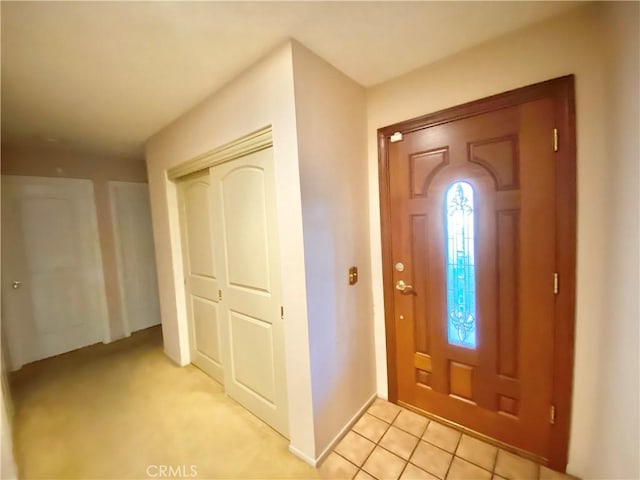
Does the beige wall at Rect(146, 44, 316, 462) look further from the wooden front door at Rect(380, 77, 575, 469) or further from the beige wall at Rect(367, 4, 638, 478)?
the beige wall at Rect(367, 4, 638, 478)

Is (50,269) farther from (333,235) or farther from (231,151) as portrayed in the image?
(333,235)

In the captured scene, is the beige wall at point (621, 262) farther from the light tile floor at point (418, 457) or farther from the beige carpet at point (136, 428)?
the beige carpet at point (136, 428)

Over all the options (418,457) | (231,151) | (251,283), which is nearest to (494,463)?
(418,457)

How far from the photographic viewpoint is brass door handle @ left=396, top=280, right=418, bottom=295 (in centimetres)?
175

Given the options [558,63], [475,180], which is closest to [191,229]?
[475,180]

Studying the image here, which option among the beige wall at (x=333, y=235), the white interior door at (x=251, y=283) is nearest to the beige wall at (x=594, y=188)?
the beige wall at (x=333, y=235)

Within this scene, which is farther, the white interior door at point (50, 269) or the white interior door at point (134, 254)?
the white interior door at point (134, 254)

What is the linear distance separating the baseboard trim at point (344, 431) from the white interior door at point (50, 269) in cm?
325

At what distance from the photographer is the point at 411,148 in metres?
1.68

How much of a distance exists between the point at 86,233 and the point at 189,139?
223cm

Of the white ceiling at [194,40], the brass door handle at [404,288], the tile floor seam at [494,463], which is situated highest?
the white ceiling at [194,40]

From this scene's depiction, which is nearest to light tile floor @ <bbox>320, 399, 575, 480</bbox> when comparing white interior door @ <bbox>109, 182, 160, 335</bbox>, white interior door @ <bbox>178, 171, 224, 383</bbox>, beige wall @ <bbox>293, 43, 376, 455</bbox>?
beige wall @ <bbox>293, 43, 376, 455</bbox>

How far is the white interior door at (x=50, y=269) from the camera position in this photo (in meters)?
2.68

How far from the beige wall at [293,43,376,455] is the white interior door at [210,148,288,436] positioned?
0.27 metres
